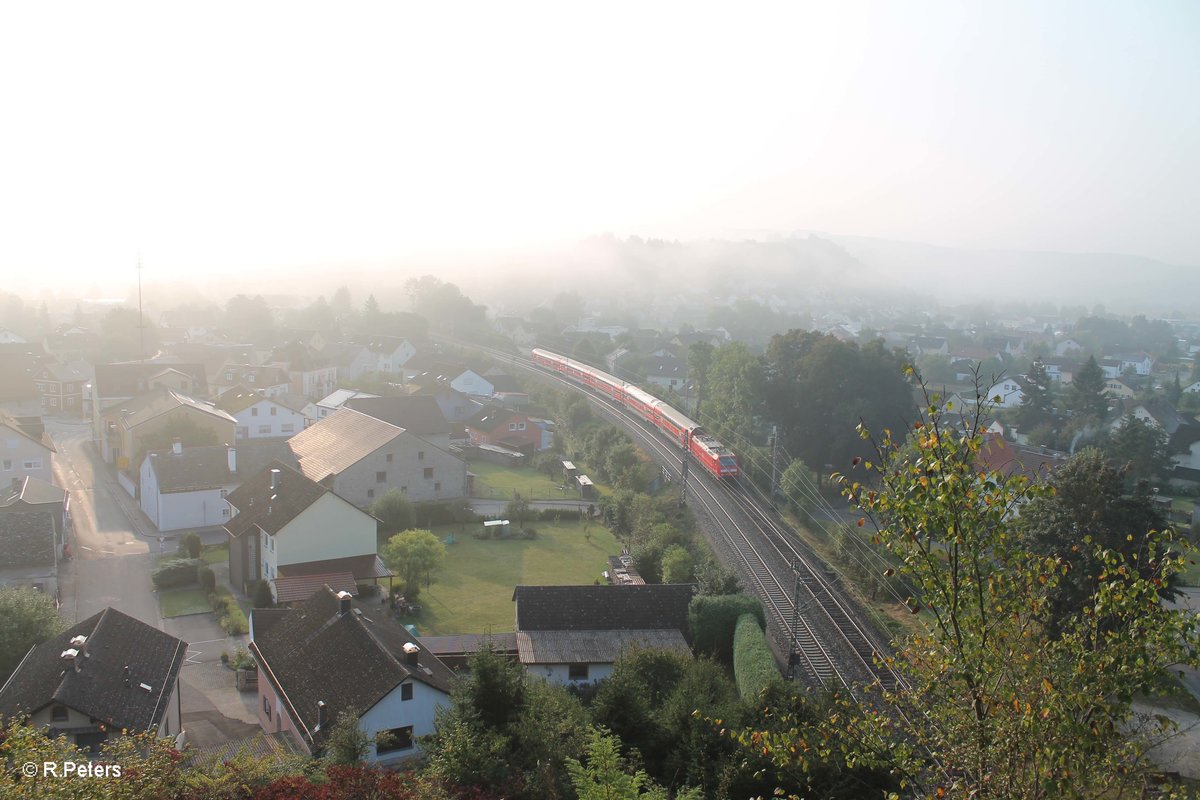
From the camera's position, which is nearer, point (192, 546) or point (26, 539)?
point (26, 539)

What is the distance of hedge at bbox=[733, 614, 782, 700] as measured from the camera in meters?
17.5

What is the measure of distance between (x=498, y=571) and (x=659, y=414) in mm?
18313

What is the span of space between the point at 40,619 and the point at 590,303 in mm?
155016

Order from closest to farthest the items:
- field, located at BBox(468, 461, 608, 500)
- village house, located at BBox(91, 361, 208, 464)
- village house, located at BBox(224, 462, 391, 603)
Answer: village house, located at BBox(224, 462, 391, 603) < field, located at BBox(468, 461, 608, 500) < village house, located at BBox(91, 361, 208, 464)

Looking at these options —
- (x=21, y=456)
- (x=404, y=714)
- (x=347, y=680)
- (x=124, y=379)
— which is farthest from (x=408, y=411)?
(x=404, y=714)

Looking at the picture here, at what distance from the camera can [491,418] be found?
4509 centimetres

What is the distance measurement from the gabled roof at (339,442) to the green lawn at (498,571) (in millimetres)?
4378

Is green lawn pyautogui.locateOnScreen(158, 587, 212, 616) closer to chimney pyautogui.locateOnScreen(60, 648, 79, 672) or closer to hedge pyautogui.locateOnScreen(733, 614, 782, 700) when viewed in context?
chimney pyautogui.locateOnScreen(60, 648, 79, 672)

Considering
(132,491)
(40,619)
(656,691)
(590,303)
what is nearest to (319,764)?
(656,691)

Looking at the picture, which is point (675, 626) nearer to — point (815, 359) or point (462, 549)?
point (462, 549)

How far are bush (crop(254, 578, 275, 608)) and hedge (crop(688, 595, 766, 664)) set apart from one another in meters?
11.0

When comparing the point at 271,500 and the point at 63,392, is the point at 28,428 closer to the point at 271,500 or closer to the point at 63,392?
the point at 63,392

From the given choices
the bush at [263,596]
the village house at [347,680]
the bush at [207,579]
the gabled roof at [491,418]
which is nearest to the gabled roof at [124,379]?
the gabled roof at [491,418]

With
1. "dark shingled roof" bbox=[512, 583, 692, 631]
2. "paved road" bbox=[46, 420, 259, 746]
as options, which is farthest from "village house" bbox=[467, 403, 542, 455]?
"dark shingled roof" bbox=[512, 583, 692, 631]
